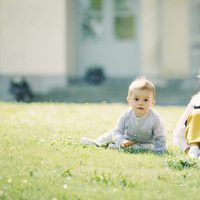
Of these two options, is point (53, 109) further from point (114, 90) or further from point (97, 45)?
point (97, 45)

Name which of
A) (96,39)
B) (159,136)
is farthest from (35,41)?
(159,136)

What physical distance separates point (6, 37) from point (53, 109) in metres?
5.94

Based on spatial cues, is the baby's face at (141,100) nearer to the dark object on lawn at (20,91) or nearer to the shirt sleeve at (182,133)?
the shirt sleeve at (182,133)

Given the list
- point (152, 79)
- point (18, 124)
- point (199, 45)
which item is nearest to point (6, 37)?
point (152, 79)

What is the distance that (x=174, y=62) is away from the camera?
17.2m

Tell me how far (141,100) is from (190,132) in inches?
23.4

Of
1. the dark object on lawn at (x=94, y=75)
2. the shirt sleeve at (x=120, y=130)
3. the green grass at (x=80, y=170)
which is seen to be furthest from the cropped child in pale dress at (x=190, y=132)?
the dark object on lawn at (x=94, y=75)

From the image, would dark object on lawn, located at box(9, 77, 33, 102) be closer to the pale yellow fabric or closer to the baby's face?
the baby's face

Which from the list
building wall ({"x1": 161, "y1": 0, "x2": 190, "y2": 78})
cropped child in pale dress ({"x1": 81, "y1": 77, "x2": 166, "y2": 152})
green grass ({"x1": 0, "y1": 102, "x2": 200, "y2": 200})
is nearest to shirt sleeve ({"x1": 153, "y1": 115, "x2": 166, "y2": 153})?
cropped child in pale dress ({"x1": 81, "y1": 77, "x2": 166, "y2": 152})

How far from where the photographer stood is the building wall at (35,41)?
16.5 meters

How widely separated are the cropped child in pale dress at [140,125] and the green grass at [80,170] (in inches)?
8.1

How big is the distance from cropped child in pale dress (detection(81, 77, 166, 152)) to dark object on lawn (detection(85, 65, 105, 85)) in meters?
10.1

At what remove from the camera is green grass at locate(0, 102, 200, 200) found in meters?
5.10

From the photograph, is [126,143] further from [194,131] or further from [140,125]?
[194,131]
